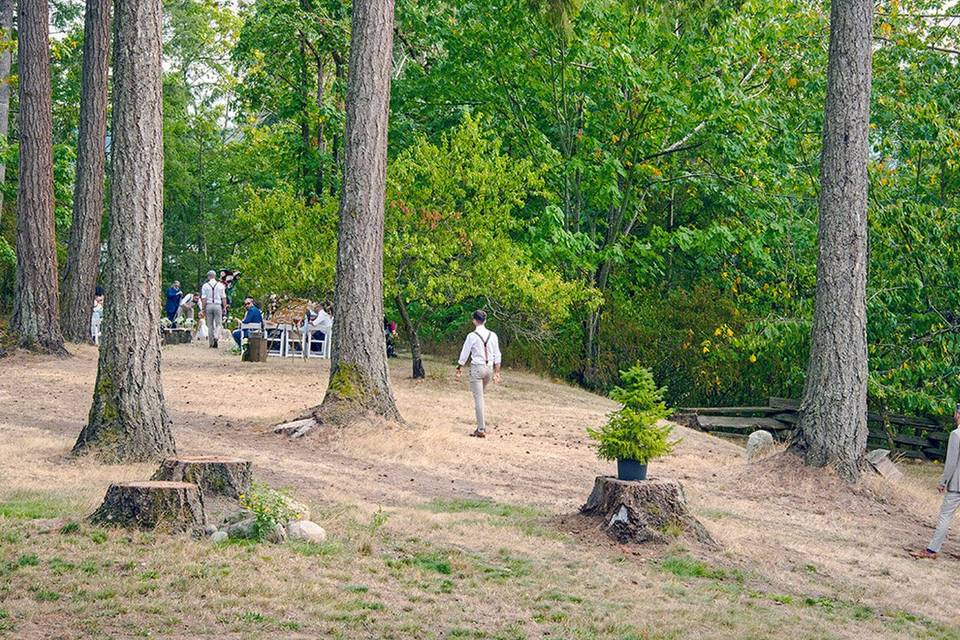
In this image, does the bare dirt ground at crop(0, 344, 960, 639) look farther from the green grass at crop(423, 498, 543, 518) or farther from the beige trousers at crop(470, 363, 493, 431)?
the beige trousers at crop(470, 363, 493, 431)

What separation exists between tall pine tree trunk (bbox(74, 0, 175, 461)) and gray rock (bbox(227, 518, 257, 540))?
3765 mm

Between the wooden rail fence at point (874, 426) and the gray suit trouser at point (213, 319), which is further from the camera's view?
the gray suit trouser at point (213, 319)

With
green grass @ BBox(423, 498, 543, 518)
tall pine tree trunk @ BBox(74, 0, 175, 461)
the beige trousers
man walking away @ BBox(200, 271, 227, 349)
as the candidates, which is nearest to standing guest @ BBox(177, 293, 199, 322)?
man walking away @ BBox(200, 271, 227, 349)

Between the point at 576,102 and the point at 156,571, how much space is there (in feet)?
67.4

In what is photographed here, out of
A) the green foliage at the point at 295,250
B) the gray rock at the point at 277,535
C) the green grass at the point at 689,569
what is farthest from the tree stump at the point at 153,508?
the green foliage at the point at 295,250

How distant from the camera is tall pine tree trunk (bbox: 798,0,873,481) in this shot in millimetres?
15609

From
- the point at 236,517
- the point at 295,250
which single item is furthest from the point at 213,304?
the point at 236,517

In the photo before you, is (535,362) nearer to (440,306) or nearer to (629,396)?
(440,306)

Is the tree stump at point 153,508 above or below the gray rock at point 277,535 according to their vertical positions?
above

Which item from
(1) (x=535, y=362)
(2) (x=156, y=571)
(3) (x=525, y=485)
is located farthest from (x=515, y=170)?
(2) (x=156, y=571)

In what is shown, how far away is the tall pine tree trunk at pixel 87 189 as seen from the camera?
26109mm

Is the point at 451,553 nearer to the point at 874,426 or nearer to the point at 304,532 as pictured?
the point at 304,532

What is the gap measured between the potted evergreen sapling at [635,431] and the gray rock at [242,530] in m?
3.41

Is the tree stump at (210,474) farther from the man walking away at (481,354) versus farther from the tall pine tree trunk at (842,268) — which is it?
the tall pine tree trunk at (842,268)
